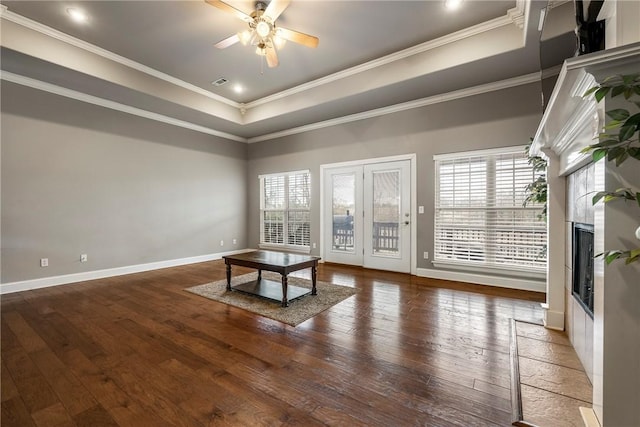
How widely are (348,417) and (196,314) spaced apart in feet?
6.93

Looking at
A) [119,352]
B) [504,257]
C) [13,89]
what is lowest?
[119,352]

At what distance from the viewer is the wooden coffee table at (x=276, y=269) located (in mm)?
3109

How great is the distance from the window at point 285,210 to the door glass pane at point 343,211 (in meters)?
0.72

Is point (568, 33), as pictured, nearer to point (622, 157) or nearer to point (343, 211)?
point (622, 157)

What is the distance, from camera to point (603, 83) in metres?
1.15

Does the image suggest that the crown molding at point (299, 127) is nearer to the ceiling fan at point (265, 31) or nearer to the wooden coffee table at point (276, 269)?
the ceiling fan at point (265, 31)

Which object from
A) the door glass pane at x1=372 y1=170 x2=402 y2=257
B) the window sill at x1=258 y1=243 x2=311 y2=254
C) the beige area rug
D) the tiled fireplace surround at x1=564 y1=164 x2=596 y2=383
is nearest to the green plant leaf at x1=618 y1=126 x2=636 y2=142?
the tiled fireplace surround at x1=564 y1=164 x2=596 y2=383

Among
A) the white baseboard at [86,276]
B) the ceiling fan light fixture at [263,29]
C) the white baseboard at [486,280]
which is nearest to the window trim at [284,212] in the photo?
the white baseboard at [86,276]

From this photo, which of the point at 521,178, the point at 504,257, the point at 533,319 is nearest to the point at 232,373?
→ the point at 533,319

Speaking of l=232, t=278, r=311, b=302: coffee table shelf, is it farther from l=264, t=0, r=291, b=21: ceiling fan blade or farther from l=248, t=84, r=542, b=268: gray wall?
l=264, t=0, r=291, b=21: ceiling fan blade

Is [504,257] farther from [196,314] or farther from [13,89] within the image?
[13,89]

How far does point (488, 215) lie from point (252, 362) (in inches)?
154

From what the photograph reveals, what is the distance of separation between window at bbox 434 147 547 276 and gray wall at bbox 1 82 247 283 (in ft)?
16.1

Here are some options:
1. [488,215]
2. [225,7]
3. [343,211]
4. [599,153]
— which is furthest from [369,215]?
[599,153]
